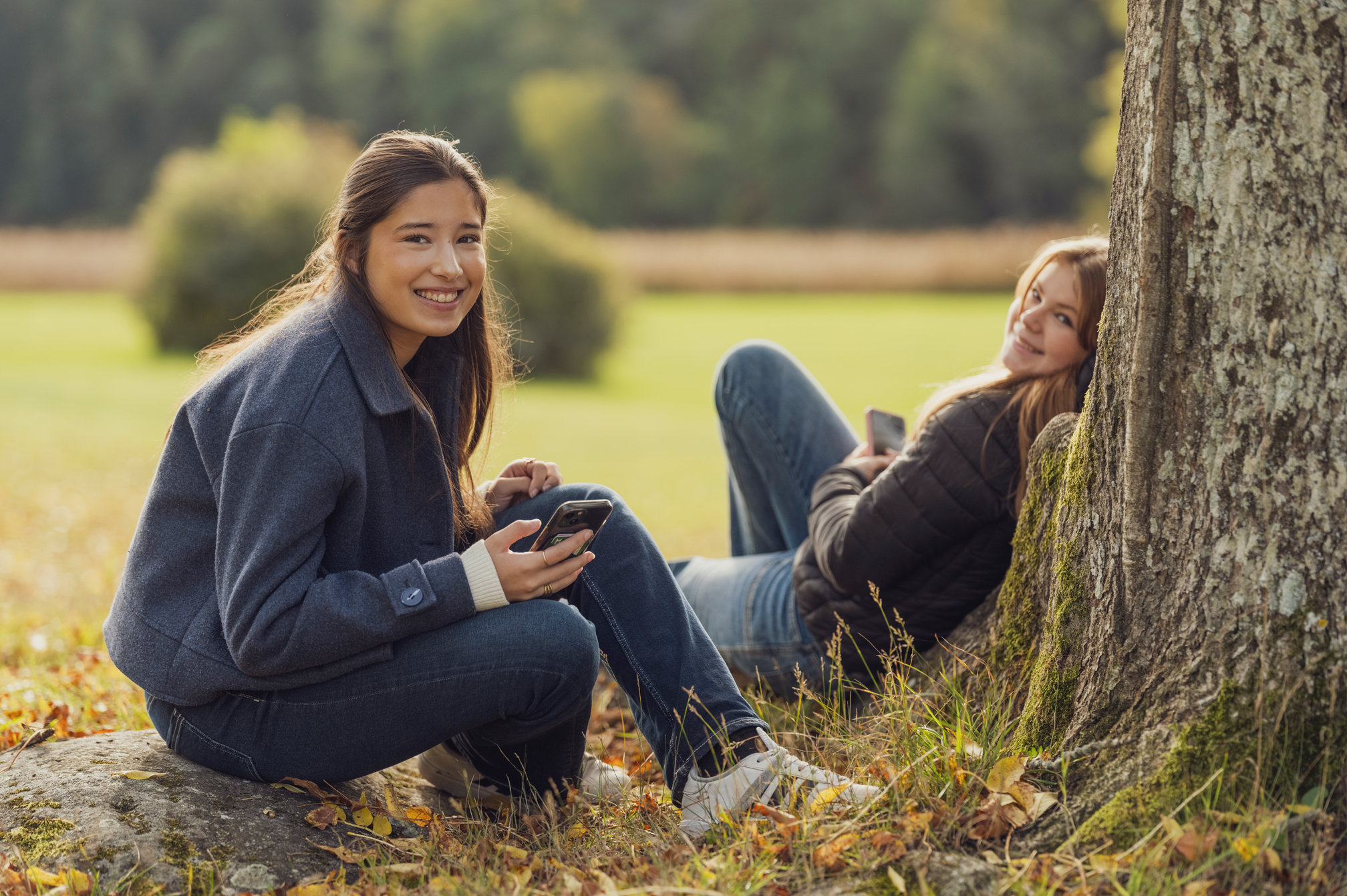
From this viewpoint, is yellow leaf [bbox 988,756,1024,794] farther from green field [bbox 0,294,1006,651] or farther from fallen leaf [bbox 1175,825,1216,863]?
green field [bbox 0,294,1006,651]

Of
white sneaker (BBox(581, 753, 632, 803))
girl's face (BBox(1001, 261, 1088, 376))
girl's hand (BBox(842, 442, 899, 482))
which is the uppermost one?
girl's face (BBox(1001, 261, 1088, 376))

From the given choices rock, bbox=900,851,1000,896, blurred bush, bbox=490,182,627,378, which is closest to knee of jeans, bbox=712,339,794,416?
rock, bbox=900,851,1000,896

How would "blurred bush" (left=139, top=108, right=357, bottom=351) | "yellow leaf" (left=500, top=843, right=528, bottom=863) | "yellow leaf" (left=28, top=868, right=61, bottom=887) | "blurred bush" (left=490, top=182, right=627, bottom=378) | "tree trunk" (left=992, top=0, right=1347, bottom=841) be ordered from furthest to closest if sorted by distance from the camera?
"blurred bush" (left=139, top=108, right=357, bottom=351) → "blurred bush" (left=490, top=182, right=627, bottom=378) → "yellow leaf" (left=500, top=843, right=528, bottom=863) → "yellow leaf" (left=28, top=868, right=61, bottom=887) → "tree trunk" (left=992, top=0, right=1347, bottom=841)

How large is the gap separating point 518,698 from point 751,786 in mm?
498

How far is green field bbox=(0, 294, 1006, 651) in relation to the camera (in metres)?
7.14

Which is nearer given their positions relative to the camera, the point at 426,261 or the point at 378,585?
the point at 378,585

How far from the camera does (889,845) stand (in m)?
2.02

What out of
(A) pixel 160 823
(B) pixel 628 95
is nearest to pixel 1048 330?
(A) pixel 160 823

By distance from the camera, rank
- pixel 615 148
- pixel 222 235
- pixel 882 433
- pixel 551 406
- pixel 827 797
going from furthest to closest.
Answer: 1. pixel 615 148
2. pixel 222 235
3. pixel 551 406
4. pixel 882 433
5. pixel 827 797

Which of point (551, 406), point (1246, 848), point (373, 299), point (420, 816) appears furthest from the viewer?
point (551, 406)

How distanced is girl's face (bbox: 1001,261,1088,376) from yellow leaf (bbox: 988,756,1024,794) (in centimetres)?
103

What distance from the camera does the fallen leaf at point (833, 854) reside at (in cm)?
201

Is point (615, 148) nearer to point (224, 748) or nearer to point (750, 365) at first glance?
point (750, 365)

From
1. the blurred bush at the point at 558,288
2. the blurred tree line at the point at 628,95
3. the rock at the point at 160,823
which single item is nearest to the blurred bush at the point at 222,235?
the blurred bush at the point at 558,288
